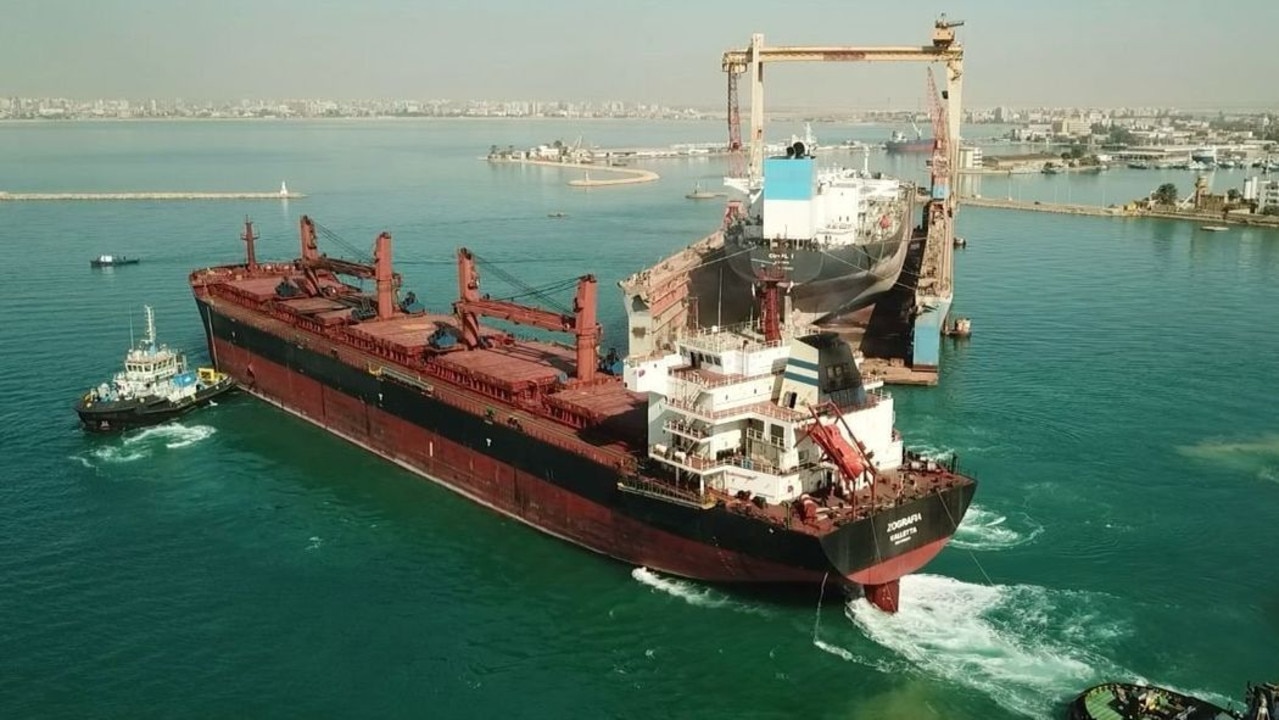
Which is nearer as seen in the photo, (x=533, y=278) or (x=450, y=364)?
(x=450, y=364)

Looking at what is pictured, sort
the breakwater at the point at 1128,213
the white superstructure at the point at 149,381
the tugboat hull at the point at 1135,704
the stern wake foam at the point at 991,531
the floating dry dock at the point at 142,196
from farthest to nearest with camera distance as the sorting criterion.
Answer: the floating dry dock at the point at 142,196 → the breakwater at the point at 1128,213 → the white superstructure at the point at 149,381 → the stern wake foam at the point at 991,531 → the tugboat hull at the point at 1135,704

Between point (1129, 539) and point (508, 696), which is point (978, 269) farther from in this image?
point (508, 696)

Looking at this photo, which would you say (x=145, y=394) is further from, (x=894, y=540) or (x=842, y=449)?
(x=894, y=540)

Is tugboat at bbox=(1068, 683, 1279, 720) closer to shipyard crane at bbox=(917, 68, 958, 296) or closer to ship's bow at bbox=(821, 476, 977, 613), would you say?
ship's bow at bbox=(821, 476, 977, 613)

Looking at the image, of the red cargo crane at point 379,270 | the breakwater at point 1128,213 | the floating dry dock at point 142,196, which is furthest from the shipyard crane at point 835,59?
the floating dry dock at point 142,196

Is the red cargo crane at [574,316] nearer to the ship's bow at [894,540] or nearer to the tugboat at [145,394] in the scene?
the tugboat at [145,394]

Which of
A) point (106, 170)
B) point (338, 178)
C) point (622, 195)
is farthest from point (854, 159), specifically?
point (106, 170)

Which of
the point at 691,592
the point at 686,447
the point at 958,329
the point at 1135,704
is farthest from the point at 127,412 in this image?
the point at 958,329
